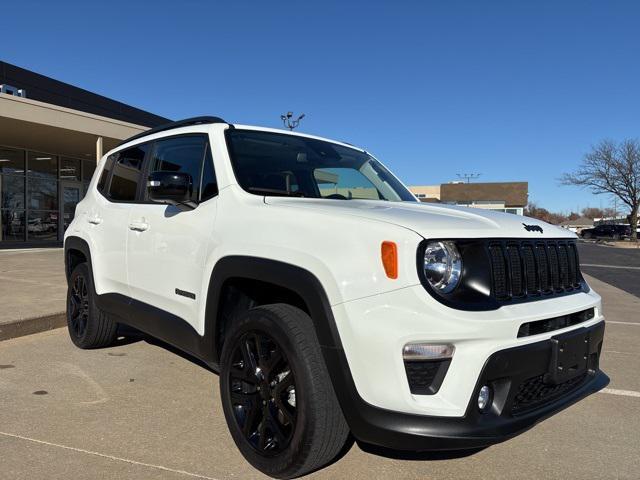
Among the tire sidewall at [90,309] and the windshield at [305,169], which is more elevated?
the windshield at [305,169]

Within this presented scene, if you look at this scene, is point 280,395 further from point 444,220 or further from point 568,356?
point 568,356

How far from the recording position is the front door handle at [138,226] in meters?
3.85

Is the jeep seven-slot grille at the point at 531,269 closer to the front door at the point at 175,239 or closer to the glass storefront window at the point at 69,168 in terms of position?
the front door at the point at 175,239

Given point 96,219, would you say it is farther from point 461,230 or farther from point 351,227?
point 461,230

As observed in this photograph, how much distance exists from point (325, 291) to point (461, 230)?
0.67 m

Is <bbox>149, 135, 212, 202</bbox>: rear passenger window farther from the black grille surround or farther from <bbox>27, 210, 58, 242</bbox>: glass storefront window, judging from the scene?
<bbox>27, 210, 58, 242</bbox>: glass storefront window

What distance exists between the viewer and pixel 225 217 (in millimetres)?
3098

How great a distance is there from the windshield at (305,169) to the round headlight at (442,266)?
4.09ft

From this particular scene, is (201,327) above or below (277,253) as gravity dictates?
below

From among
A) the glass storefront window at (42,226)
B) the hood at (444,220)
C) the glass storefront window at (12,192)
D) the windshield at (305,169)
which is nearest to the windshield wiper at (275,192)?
the windshield at (305,169)

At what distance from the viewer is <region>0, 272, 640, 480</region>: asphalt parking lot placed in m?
2.83

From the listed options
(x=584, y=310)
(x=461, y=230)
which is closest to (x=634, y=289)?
(x=584, y=310)

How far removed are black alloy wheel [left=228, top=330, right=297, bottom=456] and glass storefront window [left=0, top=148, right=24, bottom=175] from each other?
17140 mm

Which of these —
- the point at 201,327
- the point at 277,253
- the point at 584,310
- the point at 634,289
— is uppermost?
the point at 277,253
